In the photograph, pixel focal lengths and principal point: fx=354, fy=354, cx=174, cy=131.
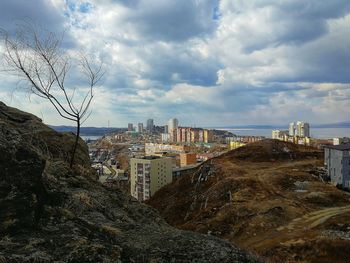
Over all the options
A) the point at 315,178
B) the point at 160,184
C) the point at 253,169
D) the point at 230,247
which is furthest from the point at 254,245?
the point at 160,184

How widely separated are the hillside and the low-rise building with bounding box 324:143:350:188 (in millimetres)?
2651

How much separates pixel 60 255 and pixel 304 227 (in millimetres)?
31575

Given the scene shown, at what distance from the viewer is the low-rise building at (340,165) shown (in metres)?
50.3

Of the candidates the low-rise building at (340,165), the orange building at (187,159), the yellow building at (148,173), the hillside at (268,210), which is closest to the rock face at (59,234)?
the hillside at (268,210)

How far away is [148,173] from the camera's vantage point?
106438 mm

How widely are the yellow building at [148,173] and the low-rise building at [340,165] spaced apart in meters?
59.4

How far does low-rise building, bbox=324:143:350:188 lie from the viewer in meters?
50.3

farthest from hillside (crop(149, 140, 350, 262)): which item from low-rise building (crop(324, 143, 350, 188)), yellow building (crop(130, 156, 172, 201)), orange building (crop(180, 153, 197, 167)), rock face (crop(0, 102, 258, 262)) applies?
orange building (crop(180, 153, 197, 167))

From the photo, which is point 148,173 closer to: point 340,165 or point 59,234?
point 340,165

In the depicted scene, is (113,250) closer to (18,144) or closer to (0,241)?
(0,241)

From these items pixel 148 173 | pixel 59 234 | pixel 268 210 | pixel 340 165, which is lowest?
pixel 148 173

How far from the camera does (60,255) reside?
4121 mm

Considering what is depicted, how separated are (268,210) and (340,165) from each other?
19.7 m

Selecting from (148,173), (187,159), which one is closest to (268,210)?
(148,173)
